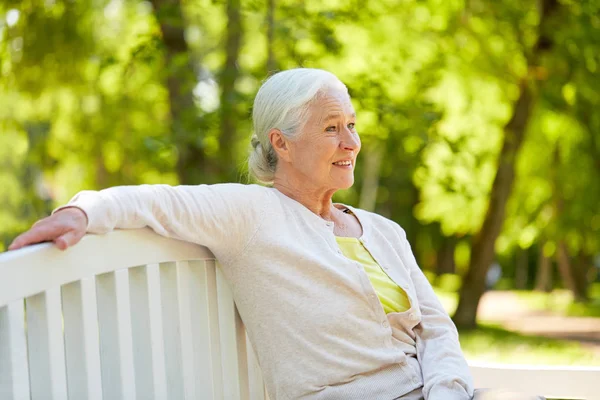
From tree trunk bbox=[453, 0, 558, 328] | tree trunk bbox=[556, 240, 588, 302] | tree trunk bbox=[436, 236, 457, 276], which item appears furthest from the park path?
tree trunk bbox=[436, 236, 457, 276]

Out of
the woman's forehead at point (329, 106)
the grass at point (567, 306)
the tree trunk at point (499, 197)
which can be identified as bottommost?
the grass at point (567, 306)

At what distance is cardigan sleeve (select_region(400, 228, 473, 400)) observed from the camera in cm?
240

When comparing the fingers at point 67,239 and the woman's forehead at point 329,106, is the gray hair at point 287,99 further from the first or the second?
the fingers at point 67,239

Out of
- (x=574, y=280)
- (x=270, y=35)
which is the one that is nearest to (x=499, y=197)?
(x=270, y=35)

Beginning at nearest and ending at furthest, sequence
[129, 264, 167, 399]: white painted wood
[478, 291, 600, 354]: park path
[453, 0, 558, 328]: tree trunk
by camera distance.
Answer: [129, 264, 167, 399]: white painted wood < [453, 0, 558, 328]: tree trunk < [478, 291, 600, 354]: park path

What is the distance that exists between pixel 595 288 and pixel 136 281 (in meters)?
28.9

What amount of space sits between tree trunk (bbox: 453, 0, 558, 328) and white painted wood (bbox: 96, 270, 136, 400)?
8828 mm

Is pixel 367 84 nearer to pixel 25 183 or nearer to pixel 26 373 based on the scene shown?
pixel 26 373

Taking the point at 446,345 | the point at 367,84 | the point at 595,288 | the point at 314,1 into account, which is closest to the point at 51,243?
the point at 446,345

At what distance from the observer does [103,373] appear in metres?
1.91

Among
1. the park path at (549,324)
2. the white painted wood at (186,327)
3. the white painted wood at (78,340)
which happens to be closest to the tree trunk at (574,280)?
the park path at (549,324)

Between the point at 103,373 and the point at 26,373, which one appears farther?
the point at 103,373

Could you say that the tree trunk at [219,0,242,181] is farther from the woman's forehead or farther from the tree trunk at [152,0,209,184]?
the woman's forehead

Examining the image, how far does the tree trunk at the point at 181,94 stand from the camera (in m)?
5.40
